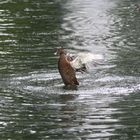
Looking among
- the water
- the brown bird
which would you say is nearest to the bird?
the brown bird

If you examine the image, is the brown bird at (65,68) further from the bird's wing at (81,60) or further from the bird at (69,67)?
the bird's wing at (81,60)

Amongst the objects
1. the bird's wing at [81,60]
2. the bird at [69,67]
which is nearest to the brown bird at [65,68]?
the bird at [69,67]

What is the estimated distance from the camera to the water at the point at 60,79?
11758mm

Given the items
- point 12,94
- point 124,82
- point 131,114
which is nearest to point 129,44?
point 124,82

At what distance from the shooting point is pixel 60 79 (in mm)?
16156

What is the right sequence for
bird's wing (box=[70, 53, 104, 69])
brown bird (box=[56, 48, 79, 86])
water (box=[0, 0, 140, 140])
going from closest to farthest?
water (box=[0, 0, 140, 140])
brown bird (box=[56, 48, 79, 86])
bird's wing (box=[70, 53, 104, 69])

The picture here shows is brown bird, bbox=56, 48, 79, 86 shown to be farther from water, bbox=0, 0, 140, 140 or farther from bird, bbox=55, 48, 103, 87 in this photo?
water, bbox=0, 0, 140, 140

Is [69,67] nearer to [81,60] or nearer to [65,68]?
[65,68]

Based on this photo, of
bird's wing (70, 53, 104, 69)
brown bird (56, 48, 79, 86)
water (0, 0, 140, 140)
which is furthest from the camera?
bird's wing (70, 53, 104, 69)

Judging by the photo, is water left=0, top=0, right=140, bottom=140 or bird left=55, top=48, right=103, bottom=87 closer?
water left=0, top=0, right=140, bottom=140

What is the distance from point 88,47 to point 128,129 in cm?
962

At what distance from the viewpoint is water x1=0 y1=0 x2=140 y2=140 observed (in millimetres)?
11758

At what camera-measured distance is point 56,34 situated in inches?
932

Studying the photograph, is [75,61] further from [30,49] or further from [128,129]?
[30,49]
